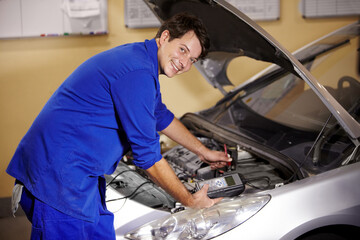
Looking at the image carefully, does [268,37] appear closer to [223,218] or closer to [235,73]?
[223,218]

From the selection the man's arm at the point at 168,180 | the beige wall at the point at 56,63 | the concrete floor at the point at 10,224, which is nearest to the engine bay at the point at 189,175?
the man's arm at the point at 168,180

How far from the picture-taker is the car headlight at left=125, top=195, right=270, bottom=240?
1564mm

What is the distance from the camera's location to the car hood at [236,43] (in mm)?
1652

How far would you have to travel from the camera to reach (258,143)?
7.02 feet

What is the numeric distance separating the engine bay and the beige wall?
4.86ft

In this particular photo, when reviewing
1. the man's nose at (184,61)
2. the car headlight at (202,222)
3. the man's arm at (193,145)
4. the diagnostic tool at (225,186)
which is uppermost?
the man's nose at (184,61)

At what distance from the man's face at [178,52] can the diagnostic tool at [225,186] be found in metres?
0.56

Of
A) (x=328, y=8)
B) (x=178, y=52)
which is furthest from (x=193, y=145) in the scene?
(x=328, y=8)

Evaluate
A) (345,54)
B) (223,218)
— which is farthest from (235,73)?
(223,218)

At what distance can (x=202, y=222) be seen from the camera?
5.23ft

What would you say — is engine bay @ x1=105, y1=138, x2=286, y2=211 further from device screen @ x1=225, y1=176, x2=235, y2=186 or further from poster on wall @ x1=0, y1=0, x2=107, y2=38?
poster on wall @ x1=0, y1=0, x2=107, y2=38

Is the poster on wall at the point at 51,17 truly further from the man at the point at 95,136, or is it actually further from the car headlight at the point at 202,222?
the car headlight at the point at 202,222

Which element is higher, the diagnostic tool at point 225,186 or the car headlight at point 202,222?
the diagnostic tool at point 225,186

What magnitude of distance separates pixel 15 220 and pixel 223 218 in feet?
7.57
